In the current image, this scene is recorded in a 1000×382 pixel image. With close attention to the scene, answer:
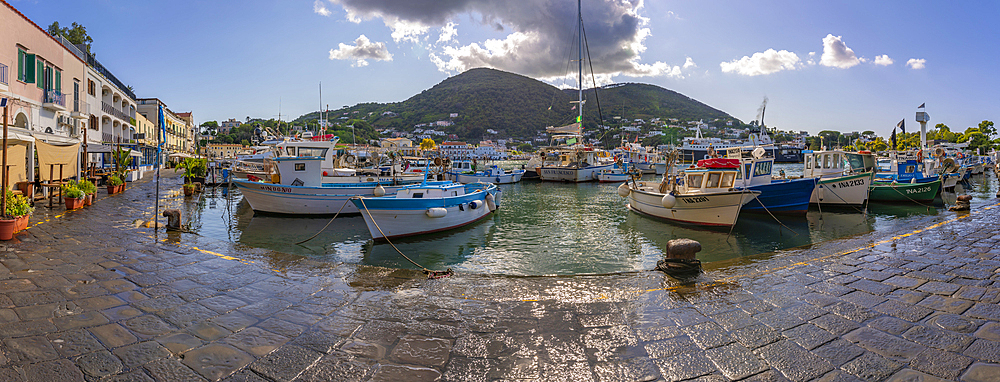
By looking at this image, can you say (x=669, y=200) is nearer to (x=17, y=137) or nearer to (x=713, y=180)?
(x=713, y=180)

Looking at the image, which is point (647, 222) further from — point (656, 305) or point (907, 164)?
point (907, 164)

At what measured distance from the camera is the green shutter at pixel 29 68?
1623cm

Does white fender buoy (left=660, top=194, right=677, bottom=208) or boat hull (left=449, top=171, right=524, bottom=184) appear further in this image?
boat hull (left=449, top=171, right=524, bottom=184)

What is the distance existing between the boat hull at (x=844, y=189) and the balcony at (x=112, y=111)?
42.0m

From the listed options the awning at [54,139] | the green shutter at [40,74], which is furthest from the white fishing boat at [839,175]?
the green shutter at [40,74]

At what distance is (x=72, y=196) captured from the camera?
12461 mm

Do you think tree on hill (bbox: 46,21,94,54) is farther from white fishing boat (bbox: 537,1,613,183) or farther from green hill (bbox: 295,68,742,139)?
green hill (bbox: 295,68,742,139)

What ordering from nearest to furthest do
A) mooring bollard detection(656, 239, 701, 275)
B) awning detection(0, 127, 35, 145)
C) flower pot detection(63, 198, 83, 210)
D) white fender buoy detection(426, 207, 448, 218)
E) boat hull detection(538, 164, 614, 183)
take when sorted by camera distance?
1. mooring bollard detection(656, 239, 701, 275)
2. awning detection(0, 127, 35, 145)
3. white fender buoy detection(426, 207, 448, 218)
4. flower pot detection(63, 198, 83, 210)
5. boat hull detection(538, 164, 614, 183)

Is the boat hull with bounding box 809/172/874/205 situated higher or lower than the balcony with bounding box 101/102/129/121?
lower

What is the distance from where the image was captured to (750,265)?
8.09 m

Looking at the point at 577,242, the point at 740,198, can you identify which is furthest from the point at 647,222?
the point at 577,242

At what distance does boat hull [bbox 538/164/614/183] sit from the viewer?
1560 inches

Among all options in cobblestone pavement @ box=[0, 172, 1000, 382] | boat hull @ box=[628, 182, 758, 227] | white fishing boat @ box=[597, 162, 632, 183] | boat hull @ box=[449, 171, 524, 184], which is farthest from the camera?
white fishing boat @ box=[597, 162, 632, 183]

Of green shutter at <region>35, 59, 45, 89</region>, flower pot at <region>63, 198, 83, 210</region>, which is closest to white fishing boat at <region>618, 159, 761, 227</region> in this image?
flower pot at <region>63, 198, 83, 210</region>
